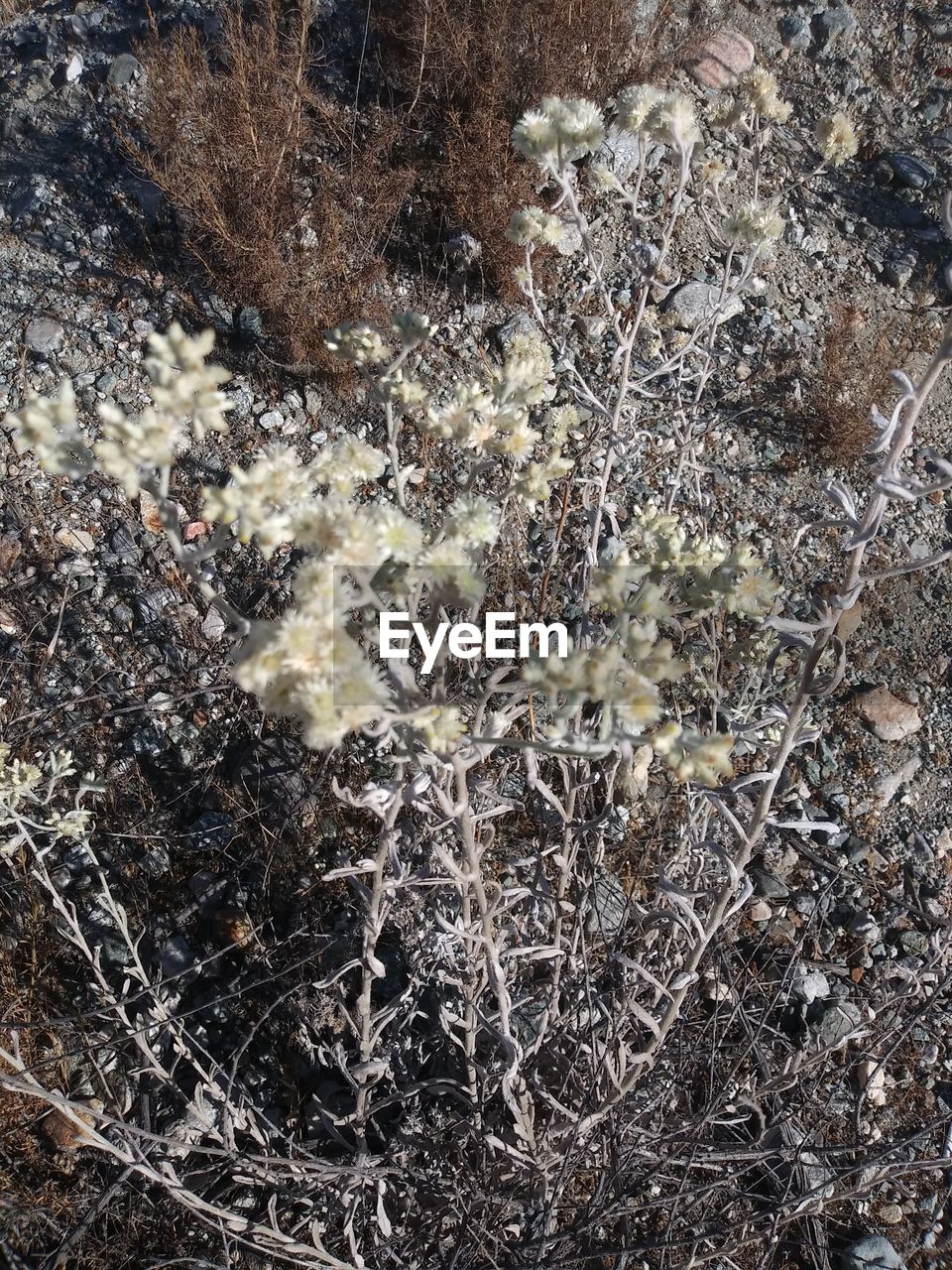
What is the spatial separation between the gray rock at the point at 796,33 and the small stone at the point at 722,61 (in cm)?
27

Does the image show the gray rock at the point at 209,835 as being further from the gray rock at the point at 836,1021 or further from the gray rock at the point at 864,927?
the gray rock at the point at 864,927

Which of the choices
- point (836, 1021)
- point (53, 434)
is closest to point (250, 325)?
point (53, 434)

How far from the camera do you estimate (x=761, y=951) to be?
285 cm

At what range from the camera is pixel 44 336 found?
376cm

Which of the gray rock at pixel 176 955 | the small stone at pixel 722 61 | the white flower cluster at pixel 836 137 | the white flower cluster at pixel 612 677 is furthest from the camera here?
the small stone at pixel 722 61

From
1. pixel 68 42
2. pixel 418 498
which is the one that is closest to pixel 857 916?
pixel 418 498

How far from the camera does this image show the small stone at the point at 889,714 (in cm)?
322

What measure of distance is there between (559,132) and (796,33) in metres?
4.14

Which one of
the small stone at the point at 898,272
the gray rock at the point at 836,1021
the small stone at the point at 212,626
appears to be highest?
the small stone at the point at 898,272

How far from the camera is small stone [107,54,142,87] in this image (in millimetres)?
4594

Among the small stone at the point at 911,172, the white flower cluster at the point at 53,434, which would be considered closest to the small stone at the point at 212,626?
the white flower cluster at the point at 53,434

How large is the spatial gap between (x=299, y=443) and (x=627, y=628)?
2602 mm

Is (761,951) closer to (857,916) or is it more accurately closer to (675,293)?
(857,916)

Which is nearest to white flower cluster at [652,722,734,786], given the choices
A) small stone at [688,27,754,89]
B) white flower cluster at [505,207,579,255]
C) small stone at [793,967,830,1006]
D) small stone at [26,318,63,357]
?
white flower cluster at [505,207,579,255]
